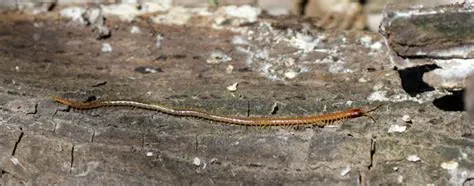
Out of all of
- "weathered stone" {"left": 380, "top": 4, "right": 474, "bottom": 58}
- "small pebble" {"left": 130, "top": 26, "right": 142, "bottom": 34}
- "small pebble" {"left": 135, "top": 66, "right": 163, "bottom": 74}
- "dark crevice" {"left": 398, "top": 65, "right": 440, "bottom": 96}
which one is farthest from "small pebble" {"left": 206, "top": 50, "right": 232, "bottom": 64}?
"weathered stone" {"left": 380, "top": 4, "right": 474, "bottom": 58}

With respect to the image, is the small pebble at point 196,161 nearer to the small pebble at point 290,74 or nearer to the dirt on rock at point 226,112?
the dirt on rock at point 226,112

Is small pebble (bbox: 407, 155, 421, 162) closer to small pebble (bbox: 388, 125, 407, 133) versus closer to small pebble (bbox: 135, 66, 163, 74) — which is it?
small pebble (bbox: 388, 125, 407, 133)

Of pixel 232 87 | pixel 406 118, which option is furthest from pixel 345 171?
pixel 232 87

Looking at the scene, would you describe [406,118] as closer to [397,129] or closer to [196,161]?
[397,129]

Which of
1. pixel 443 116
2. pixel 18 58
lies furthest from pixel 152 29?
pixel 443 116

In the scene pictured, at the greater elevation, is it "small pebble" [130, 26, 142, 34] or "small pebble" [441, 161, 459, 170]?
"small pebble" [441, 161, 459, 170]

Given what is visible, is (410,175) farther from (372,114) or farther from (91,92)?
(91,92)

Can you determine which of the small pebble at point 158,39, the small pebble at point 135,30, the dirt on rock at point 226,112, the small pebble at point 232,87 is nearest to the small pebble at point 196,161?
the dirt on rock at point 226,112
